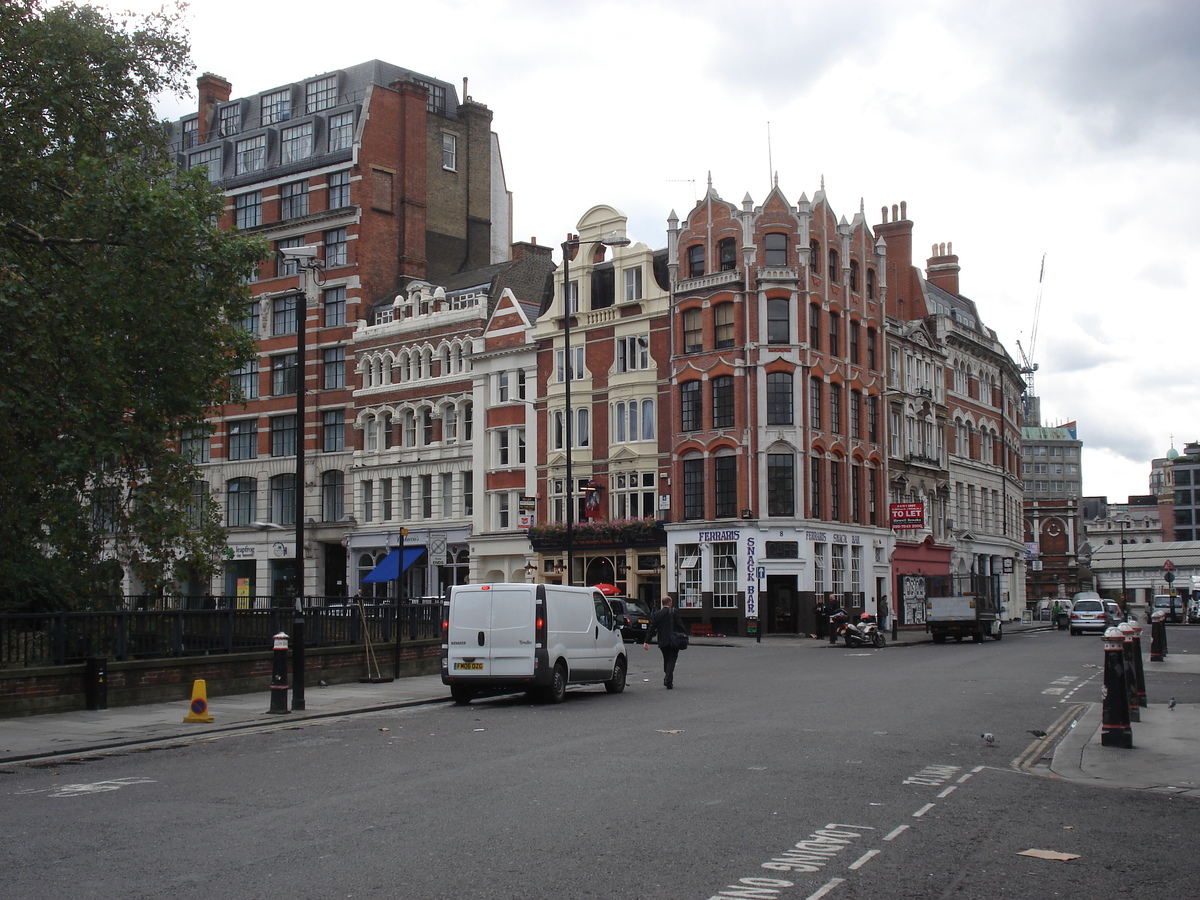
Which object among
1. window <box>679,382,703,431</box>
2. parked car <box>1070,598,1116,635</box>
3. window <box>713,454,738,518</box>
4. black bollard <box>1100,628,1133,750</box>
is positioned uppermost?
window <box>679,382,703,431</box>

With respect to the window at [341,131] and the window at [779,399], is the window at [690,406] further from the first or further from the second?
the window at [341,131]

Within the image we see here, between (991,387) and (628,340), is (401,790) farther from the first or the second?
(991,387)

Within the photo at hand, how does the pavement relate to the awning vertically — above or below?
below

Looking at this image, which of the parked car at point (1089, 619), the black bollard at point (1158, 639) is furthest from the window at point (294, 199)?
the black bollard at point (1158, 639)

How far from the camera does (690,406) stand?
167 feet

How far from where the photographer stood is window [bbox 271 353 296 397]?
207 ft

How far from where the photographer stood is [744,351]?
49.5 m

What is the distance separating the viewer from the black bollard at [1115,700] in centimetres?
1322

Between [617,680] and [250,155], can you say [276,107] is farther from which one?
[617,680]

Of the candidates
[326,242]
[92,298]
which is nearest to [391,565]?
[326,242]

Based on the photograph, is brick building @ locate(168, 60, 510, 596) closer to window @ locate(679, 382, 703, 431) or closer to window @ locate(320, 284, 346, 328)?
window @ locate(320, 284, 346, 328)

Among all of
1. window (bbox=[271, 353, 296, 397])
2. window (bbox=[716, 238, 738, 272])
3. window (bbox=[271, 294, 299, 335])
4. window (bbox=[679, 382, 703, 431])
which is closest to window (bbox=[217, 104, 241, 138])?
window (bbox=[271, 294, 299, 335])

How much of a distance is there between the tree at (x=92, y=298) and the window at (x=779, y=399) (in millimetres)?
26791

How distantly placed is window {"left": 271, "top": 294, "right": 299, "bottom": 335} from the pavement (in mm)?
42432
